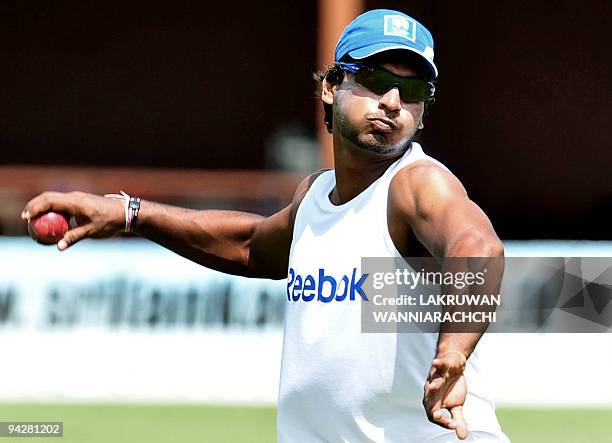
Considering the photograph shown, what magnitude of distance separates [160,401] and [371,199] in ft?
22.0

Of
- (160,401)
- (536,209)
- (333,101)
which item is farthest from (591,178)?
(333,101)

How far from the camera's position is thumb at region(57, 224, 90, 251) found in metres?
4.50

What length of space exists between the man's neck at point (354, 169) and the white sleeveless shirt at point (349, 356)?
0.05m

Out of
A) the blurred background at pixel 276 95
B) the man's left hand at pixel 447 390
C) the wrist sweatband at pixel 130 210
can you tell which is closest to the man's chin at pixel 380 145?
the man's left hand at pixel 447 390

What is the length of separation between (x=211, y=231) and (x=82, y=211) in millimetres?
509

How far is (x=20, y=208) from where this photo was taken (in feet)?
46.9

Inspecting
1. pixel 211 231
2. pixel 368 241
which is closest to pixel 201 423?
pixel 211 231

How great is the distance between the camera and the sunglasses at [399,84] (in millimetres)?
4016

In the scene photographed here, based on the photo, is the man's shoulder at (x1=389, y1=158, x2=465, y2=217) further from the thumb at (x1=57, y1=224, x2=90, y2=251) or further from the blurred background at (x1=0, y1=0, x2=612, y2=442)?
the blurred background at (x1=0, y1=0, x2=612, y2=442)

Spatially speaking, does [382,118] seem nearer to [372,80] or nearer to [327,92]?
[372,80]

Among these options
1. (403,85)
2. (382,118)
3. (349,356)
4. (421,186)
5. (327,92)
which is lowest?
(349,356)

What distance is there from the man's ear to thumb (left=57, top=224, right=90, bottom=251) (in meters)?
0.98

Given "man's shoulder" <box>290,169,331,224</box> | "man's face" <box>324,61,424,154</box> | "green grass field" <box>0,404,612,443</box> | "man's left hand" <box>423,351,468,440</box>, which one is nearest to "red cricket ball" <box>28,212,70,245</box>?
"man's shoulder" <box>290,169,331,224</box>

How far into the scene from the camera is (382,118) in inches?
157
